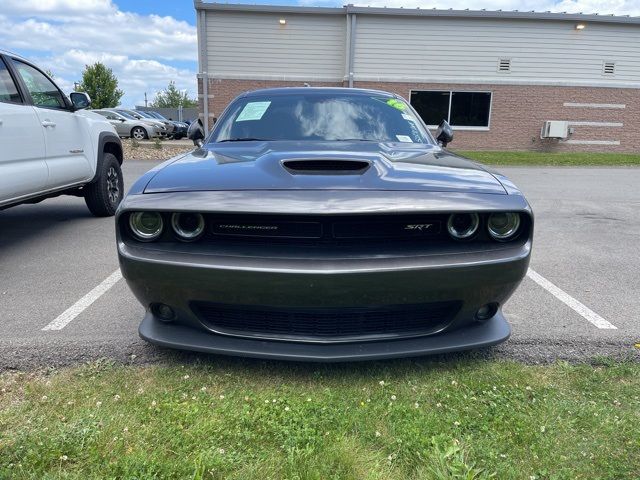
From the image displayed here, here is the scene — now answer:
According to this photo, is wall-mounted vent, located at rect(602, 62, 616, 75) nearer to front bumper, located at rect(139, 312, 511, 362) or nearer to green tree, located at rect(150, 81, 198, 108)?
front bumper, located at rect(139, 312, 511, 362)

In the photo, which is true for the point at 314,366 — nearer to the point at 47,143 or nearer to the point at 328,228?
the point at 328,228

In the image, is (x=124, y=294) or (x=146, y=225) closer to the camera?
(x=146, y=225)

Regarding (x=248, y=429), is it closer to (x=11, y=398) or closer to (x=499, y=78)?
(x=11, y=398)

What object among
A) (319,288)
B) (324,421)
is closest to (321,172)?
(319,288)

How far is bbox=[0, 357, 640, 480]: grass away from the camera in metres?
1.77

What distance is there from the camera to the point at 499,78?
17812 millimetres

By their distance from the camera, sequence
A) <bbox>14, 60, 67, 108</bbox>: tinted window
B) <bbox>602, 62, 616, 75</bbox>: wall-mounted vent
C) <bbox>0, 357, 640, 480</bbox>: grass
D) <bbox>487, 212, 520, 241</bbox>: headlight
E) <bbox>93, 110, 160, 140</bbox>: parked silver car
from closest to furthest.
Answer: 1. <bbox>0, 357, 640, 480</bbox>: grass
2. <bbox>487, 212, 520, 241</bbox>: headlight
3. <bbox>14, 60, 67, 108</bbox>: tinted window
4. <bbox>602, 62, 616, 75</bbox>: wall-mounted vent
5. <bbox>93, 110, 160, 140</bbox>: parked silver car

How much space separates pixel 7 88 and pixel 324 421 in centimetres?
396

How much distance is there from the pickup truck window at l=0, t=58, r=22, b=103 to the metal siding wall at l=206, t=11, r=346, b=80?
1393 cm

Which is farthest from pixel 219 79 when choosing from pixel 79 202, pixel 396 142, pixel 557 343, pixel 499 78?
pixel 557 343

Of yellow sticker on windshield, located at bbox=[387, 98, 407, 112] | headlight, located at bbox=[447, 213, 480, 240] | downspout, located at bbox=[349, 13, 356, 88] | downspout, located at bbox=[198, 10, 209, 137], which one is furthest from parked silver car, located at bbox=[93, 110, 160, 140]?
headlight, located at bbox=[447, 213, 480, 240]

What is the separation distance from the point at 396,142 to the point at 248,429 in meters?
2.10

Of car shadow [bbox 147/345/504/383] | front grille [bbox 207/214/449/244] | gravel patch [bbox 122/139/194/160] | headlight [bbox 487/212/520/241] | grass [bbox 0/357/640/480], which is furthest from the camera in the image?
gravel patch [bbox 122/139/194/160]

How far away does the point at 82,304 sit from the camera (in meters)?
3.38
